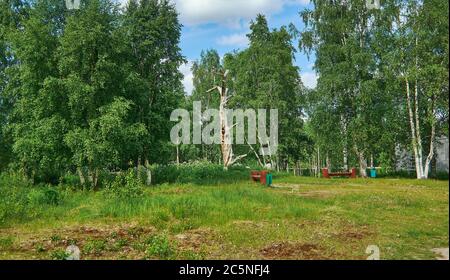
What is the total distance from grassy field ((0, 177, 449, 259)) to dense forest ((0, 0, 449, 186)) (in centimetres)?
665

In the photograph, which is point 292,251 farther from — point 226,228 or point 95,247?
point 95,247

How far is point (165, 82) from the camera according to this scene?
95.3 ft

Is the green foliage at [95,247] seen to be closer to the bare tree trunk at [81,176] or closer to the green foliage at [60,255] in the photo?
the green foliage at [60,255]

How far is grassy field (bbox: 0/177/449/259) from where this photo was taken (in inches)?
345

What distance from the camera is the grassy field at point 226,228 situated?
877cm

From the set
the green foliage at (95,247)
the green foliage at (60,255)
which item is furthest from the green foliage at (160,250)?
the green foliage at (60,255)

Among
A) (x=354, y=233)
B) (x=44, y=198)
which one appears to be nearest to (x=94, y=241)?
(x=354, y=233)

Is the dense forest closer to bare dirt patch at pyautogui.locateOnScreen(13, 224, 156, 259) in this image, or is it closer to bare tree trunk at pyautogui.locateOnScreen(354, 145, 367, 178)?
bare tree trunk at pyautogui.locateOnScreen(354, 145, 367, 178)

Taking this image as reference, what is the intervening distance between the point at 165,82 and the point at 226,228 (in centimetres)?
Answer: 1952

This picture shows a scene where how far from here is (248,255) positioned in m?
8.46

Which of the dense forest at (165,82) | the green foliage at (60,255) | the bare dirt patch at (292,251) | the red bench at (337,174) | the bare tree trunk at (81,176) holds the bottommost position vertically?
the bare dirt patch at (292,251)

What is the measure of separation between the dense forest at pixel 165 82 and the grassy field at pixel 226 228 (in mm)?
6650

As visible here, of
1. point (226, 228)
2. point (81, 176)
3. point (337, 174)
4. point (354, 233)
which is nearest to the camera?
point (354, 233)
